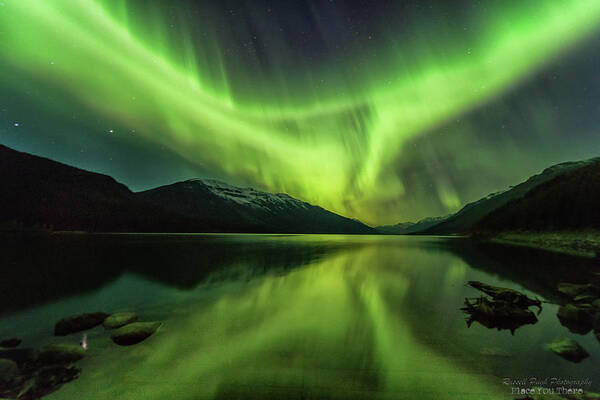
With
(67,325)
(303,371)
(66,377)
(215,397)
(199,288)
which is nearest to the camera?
(215,397)

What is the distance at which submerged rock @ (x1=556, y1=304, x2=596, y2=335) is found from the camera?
13038mm

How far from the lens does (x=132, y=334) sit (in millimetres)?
11625

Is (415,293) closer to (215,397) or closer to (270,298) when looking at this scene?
(270,298)

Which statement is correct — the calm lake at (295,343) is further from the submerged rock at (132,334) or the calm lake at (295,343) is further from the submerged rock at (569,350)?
the submerged rock at (132,334)

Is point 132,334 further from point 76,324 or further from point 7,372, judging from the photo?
point 76,324

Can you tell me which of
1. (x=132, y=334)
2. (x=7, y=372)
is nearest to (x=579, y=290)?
(x=132, y=334)

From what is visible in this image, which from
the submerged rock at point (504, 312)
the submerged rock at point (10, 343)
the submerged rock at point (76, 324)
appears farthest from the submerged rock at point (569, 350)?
the submerged rock at point (10, 343)

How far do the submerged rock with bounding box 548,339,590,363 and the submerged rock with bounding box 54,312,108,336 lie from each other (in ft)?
78.2

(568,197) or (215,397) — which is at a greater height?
(568,197)

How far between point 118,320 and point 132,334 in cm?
299

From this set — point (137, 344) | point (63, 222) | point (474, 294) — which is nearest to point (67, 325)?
point (137, 344)

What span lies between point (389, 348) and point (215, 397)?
26.5 ft

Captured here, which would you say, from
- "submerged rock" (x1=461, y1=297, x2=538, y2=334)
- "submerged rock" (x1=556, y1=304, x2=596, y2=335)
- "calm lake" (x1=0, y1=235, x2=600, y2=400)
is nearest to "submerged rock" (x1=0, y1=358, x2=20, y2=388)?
"calm lake" (x1=0, y1=235, x2=600, y2=400)

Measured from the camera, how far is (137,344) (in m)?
11.2
